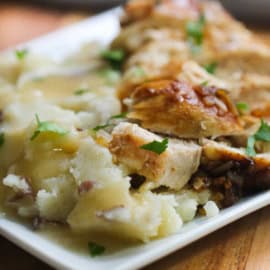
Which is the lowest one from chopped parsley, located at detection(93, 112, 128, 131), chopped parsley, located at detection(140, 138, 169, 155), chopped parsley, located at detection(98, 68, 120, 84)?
chopped parsley, located at detection(98, 68, 120, 84)

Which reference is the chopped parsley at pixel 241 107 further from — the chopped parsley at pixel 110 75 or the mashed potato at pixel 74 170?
the chopped parsley at pixel 110 75

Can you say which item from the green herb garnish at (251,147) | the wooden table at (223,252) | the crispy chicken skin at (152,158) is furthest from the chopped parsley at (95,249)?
the green herb garnish at (251,147)

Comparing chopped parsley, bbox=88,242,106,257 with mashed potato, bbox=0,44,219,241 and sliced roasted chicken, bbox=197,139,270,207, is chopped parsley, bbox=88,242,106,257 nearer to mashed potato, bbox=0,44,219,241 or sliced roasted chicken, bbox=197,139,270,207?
mashed potato, bbox=0,44,219,241

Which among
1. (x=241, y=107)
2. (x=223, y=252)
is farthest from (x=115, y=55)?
(x=223, y=252)

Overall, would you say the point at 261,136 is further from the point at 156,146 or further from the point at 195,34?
the point at 195,34

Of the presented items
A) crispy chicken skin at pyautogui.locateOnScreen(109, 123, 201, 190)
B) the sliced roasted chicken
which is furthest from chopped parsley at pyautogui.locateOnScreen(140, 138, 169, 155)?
the sliced roasted chicken

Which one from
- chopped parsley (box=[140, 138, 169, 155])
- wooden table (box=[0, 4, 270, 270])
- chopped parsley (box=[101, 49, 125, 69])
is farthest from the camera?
chopped parsley (box=[101, 49, 125, 69])
